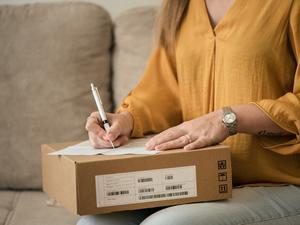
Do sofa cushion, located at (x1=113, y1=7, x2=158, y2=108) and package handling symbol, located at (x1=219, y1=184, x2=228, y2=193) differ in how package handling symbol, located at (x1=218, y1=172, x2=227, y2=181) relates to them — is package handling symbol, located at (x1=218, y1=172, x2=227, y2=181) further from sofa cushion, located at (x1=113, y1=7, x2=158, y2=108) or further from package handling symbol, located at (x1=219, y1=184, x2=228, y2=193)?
sofa cushion, located at (x1=113, y1=7, x2=158, y2=108)

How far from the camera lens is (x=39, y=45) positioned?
2021mm

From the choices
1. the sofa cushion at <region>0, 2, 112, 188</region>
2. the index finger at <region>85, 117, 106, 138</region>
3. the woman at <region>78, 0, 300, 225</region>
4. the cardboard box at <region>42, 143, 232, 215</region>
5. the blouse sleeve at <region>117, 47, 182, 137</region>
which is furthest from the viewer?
the sofa cushion at <region>0, 2, 112, 188</region>

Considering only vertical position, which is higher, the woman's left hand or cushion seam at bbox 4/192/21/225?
the woman's left hand

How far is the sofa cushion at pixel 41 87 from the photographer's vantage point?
2.00 metres

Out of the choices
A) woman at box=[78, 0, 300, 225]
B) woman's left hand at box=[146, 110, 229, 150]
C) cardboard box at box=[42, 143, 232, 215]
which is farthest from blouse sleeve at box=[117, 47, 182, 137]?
cardboard box at box=[42, 143, 232, 215]

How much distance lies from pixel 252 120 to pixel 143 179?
0.31m

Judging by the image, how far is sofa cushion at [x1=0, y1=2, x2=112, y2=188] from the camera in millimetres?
1996

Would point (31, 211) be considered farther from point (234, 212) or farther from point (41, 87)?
point (234, 212)

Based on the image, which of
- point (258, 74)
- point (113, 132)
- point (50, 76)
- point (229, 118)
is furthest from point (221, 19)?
point (50, 76)

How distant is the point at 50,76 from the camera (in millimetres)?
2002

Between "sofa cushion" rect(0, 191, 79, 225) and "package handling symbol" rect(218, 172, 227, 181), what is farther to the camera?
"sofa cushion" rect(0, 191, 79, 225)

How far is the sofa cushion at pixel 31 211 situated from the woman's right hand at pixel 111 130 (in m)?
0.33

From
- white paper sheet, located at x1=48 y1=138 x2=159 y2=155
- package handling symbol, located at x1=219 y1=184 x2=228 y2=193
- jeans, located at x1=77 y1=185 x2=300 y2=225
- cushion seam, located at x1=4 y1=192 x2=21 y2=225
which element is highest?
white paper sheet, located at x1=48 y1=138 x2=159 y2=155

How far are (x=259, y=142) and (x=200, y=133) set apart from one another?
19 cm
